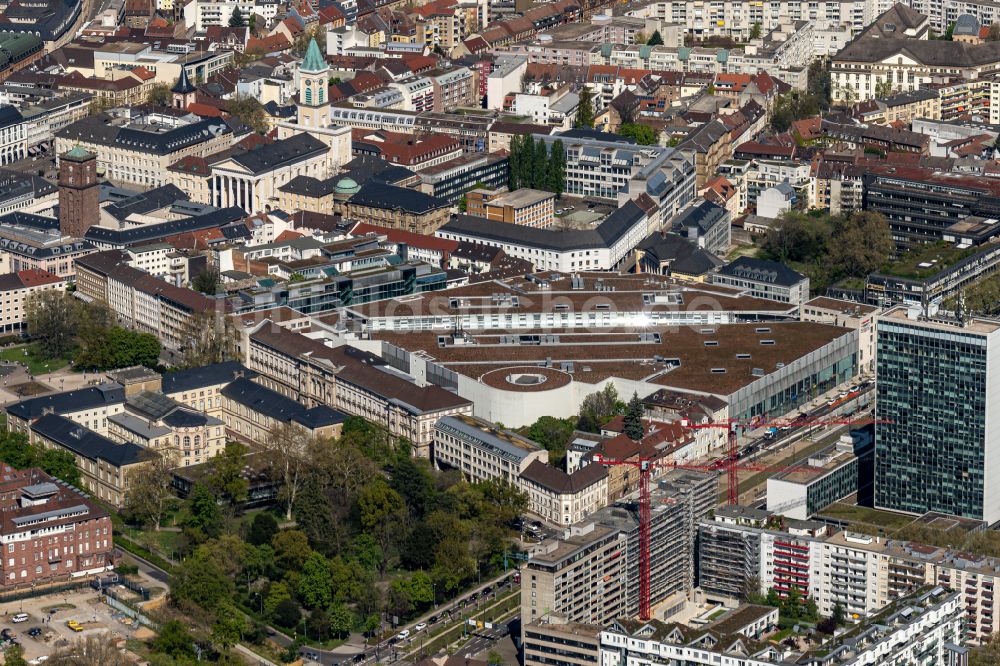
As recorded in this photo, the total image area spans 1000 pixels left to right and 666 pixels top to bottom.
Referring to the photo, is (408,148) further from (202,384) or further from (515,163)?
(202,384)

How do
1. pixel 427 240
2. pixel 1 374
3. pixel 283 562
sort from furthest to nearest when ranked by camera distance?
pixel 427 240 < pixel 1 374 < pixel 283 562

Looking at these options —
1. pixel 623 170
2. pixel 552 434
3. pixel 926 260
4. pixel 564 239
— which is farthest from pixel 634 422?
pixel 623 170

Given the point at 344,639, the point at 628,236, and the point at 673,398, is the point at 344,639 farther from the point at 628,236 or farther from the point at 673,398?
the point at 628,236

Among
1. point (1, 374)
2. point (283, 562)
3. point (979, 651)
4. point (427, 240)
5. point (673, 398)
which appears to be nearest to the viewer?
point (979, 651)

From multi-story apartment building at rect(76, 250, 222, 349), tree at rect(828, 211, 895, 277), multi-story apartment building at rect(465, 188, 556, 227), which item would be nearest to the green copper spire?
multi-story apartment building at rect(465, 188, 556, 227)

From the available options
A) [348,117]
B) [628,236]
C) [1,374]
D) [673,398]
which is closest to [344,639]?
[673,398]

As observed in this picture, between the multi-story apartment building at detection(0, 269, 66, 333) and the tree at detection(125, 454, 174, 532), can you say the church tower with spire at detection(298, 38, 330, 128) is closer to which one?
the multi-story apartment building at detection(0, 269, 66, 333)
